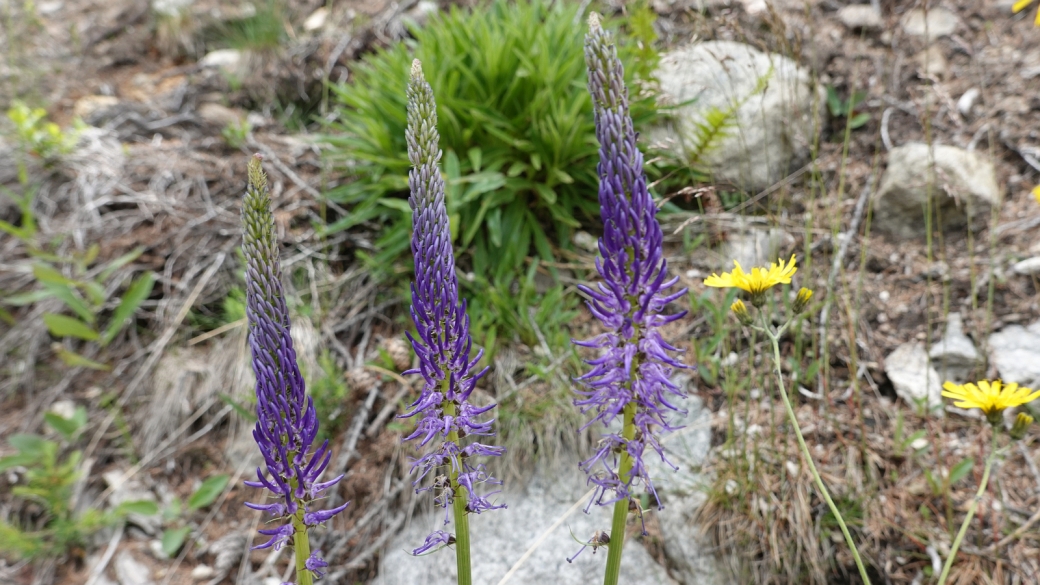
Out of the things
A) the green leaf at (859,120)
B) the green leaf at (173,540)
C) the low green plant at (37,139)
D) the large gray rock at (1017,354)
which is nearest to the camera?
the large gray rock at (1017,354)

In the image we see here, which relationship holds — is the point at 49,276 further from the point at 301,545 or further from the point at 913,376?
the point at 913,376

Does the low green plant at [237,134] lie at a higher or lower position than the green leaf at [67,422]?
higher

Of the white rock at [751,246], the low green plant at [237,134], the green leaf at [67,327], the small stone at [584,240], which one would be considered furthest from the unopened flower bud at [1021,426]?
the low green plant at [237,134]

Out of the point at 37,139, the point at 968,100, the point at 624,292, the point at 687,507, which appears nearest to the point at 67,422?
the point at 37,139

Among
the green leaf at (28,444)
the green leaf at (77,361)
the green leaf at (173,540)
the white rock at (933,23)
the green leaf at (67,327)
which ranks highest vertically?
the white rock at (933,23)

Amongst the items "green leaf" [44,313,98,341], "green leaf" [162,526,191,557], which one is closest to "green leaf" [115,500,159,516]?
"green leaf" [162,526,191,557]

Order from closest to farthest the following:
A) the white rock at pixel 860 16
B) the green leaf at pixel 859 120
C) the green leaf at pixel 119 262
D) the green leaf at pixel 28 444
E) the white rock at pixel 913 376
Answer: the white rock at pixel 913 376 < the green leaf at pixel 28 444 < the green leaf at pixel 119 262 < the green leaf at pixel 859 120 < the white rock at pixel 860 16

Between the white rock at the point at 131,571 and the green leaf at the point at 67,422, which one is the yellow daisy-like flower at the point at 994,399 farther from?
the green leaf at the point at 67,422

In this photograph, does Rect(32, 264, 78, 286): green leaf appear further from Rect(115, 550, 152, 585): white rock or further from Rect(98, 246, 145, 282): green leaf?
Rect(115, 550, 152, 585): white rock
